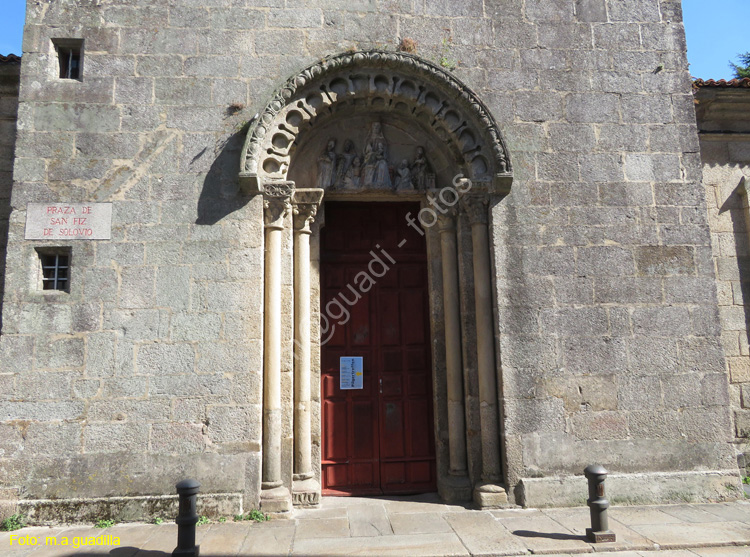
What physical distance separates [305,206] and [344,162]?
2.26 ft

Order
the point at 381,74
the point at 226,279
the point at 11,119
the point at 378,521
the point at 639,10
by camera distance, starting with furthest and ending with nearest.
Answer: the point at 11,119 → the point at 639,10 → the point at 381,74 → the point at 226,279 → the point at 378,521

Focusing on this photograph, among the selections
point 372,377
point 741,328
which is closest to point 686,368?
point 741,328

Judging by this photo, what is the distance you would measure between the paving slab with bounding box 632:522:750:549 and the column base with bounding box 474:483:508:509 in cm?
111

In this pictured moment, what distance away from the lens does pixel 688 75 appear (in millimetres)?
5879

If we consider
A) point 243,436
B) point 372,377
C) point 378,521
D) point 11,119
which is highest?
point 11,119

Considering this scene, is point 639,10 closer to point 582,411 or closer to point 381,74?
point 381,74

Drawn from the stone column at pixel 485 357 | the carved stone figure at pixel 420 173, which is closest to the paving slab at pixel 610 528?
the stone column at pixel 485 357

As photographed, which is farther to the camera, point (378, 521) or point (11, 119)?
point (11, 119)

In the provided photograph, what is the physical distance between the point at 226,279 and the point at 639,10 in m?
5.36

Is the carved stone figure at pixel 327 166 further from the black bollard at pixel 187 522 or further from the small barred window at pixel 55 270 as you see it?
the black bollard at pixel 187 522

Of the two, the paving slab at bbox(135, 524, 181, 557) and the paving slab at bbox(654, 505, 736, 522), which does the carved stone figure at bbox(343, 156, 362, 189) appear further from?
the paving slab at bbox(654, 505, 736, 522)

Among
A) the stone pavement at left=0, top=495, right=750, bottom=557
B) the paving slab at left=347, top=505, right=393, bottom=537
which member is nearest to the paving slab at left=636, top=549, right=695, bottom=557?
the stone pavement at left=0, top=495, right=750, bottom=557

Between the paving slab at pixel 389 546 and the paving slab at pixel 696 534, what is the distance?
157cm

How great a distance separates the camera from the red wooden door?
5641 mm
